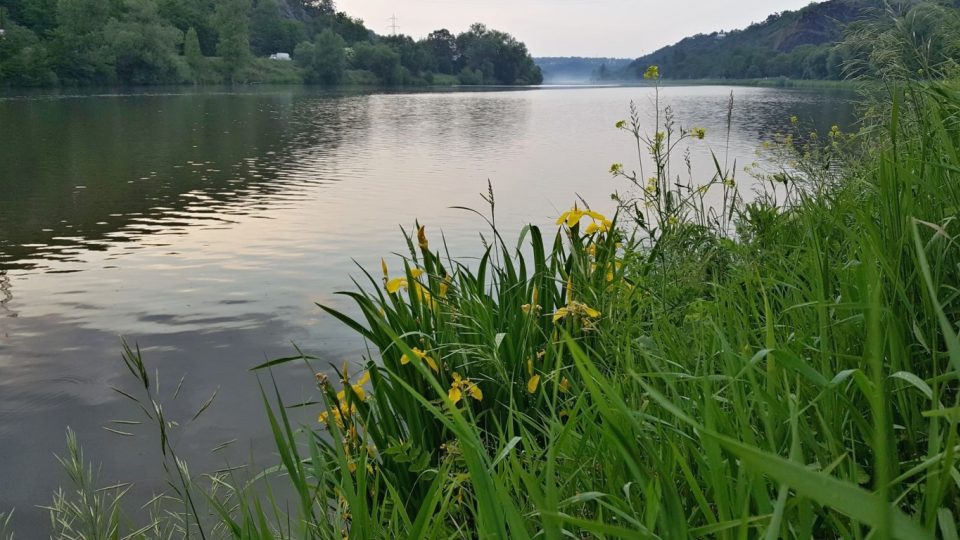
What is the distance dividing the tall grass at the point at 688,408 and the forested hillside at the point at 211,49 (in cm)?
6910

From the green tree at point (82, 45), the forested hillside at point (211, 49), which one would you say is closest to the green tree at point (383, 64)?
the forested hillside at point (211, 49)

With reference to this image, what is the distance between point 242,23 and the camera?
91.9 metres

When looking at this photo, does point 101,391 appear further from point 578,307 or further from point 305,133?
point 305,133

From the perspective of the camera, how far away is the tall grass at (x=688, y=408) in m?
1.08

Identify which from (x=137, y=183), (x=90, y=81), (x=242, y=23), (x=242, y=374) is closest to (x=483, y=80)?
(x=242, y=23)

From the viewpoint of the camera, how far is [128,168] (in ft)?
61.0

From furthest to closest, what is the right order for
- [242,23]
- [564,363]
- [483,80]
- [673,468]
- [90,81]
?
[483,80]
[242,23]
[90,81]
[564,363]
[673,468]

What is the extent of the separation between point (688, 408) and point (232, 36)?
3816 inches

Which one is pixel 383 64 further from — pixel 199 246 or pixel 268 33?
pixel 199 246

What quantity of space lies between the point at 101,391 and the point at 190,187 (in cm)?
1149

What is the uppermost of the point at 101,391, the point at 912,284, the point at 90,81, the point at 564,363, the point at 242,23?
the point at 242,23

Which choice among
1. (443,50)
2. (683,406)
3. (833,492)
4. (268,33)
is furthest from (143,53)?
(443,50)

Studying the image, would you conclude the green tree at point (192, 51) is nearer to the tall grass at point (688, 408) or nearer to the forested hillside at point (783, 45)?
the forested hillside at point (783, 45)

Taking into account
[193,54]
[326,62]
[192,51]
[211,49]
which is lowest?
[193,54]
